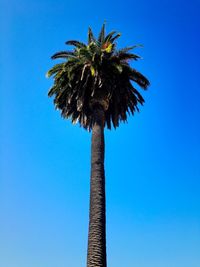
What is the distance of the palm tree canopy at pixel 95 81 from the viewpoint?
83.6 feet

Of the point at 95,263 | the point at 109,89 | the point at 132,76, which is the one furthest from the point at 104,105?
the point at 95,263

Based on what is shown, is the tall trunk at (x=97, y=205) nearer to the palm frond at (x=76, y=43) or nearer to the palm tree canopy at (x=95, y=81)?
the palm tree canopy at (x=95, y=81)

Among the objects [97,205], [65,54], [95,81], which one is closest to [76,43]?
[65,54]

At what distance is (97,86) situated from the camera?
25.4m

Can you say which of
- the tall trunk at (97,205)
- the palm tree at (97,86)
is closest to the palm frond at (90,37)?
the palm tree at (97,86)

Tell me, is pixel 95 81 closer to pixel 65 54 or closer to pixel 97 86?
pixel 97 86

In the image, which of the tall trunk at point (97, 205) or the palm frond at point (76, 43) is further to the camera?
the palm frond at point (76, 43)

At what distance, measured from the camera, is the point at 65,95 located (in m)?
Result: 27.4

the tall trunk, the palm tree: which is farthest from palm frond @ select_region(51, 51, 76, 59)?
the tall trunk

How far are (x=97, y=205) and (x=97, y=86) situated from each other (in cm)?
887

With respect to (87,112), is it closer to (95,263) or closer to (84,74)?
(84,74)

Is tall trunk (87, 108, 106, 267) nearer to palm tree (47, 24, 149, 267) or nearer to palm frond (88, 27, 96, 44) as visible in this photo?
palm tree (47, 24, 149, 267)

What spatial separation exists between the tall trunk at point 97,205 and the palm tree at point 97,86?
7cm

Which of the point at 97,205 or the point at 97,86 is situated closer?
the point at 97,205
